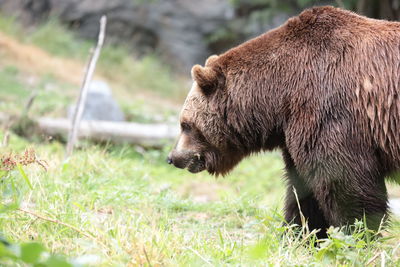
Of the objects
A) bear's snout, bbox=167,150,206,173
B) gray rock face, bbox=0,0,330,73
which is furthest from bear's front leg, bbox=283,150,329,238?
gray rock face, bbox=0,0,330,73

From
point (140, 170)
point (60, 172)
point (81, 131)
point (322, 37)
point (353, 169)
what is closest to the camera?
point (353, 169)

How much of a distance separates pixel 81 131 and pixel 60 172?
383cm

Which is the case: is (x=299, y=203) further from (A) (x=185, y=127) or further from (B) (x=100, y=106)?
(B) (x=100, y=106)

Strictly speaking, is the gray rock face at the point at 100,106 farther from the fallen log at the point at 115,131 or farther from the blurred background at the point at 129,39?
the blurred background at the point at 129,39

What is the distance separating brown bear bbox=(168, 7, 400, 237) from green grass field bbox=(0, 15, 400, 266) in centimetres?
32

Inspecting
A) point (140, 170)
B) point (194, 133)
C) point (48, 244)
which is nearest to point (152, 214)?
point (194, 133)

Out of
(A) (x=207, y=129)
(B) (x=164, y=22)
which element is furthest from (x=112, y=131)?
(B) (x=164, y=22)

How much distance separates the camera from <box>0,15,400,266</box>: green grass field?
344cm

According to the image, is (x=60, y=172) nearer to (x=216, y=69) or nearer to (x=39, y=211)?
(x=39, y=211)

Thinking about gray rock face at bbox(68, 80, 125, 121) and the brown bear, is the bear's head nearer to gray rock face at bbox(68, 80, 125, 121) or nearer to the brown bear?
the brown bear

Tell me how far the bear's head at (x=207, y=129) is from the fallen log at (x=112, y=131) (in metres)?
4.36

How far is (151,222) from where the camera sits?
14.6 feet

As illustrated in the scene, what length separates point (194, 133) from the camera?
5.03 metres

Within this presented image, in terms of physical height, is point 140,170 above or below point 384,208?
below
